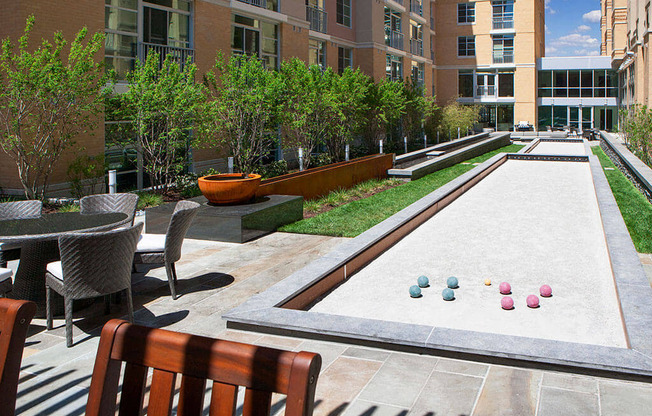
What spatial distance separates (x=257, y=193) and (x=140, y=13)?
8.51 m

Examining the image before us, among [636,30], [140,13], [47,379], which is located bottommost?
[47,379]

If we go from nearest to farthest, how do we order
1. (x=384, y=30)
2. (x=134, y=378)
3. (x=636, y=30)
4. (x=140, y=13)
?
(x=134, y=378)
(x=140, y=13)
(x=384, y=30)
(x=636, y=30)

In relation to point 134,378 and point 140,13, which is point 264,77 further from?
point 134,378

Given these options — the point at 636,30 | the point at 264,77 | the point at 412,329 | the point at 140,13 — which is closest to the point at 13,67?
the point at 140,13

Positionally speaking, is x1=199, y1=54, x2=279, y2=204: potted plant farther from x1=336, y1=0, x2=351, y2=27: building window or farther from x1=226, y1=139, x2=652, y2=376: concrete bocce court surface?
x1=336, y1=0, x2=351, y2=27: building window

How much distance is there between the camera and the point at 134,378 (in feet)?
6.70

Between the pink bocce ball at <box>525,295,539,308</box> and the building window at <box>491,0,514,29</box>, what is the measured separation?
165 feet

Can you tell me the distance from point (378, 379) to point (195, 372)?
2.80 meters

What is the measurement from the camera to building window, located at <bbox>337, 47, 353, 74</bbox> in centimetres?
3334

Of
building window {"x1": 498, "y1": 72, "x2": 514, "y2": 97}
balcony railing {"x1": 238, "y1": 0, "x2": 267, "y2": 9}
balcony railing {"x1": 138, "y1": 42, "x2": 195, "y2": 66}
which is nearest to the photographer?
balcony railing {"x1": 138, "y1": 42, "x2": 195, "y2": 66}

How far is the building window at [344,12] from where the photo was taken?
32219 millimetres

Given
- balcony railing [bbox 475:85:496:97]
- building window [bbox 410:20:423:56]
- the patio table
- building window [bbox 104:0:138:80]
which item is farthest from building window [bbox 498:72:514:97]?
the patio table

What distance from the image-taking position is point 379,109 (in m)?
27.5

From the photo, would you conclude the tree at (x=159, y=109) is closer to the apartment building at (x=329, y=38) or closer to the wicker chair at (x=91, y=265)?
the apartment building at (x=329, y=38)
